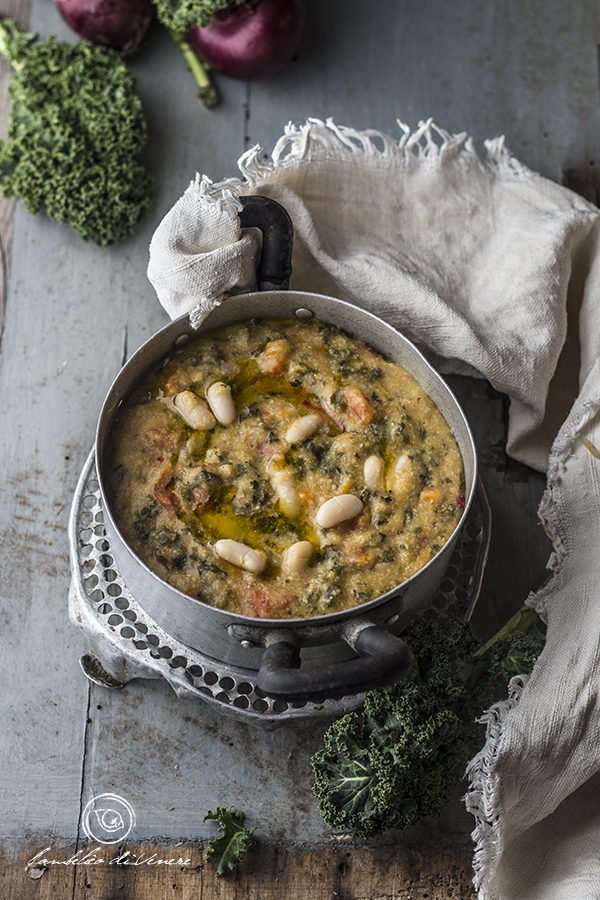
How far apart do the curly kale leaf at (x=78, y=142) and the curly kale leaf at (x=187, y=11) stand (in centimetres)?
21

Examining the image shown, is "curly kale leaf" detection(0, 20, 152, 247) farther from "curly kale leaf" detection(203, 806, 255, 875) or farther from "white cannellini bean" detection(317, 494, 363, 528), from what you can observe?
"curly kale leaf" detection(203, 806, 255, 875)

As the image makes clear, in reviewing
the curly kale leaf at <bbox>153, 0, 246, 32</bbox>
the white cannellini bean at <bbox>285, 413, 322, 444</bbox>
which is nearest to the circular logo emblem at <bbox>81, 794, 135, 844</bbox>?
the white cannellini bean at <bbox>285, 413, 322, 444</bbox>

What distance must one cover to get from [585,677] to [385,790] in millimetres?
566

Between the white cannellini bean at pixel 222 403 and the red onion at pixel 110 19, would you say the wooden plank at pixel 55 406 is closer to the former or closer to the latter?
the red onion at pixel 110 19

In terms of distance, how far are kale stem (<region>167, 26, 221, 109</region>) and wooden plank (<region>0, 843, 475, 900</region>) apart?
232cm

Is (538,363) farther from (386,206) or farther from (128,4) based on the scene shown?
(128,4)

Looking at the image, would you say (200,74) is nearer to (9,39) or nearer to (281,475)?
(9,39)

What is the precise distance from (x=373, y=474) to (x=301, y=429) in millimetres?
206

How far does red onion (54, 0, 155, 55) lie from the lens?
2.74m

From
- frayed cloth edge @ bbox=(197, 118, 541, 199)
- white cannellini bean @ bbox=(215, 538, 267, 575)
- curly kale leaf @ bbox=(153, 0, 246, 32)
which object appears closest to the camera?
white cannellini bean @ bbox=(215, 538, 267, 575)

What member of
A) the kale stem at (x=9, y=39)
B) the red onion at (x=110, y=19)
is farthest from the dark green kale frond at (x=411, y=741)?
the kale stem at (x=9, y=39)

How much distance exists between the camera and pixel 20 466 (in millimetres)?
2529

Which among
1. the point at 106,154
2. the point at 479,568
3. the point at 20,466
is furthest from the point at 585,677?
the point at 106,154

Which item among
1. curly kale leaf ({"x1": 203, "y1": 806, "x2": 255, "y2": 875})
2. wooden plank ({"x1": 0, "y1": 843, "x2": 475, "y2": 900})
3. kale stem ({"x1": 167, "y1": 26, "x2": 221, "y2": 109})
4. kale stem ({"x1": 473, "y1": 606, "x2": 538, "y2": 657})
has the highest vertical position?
kale stem ({"x1": 167, "y1": 26, "x2": 221, "y2": 109})
